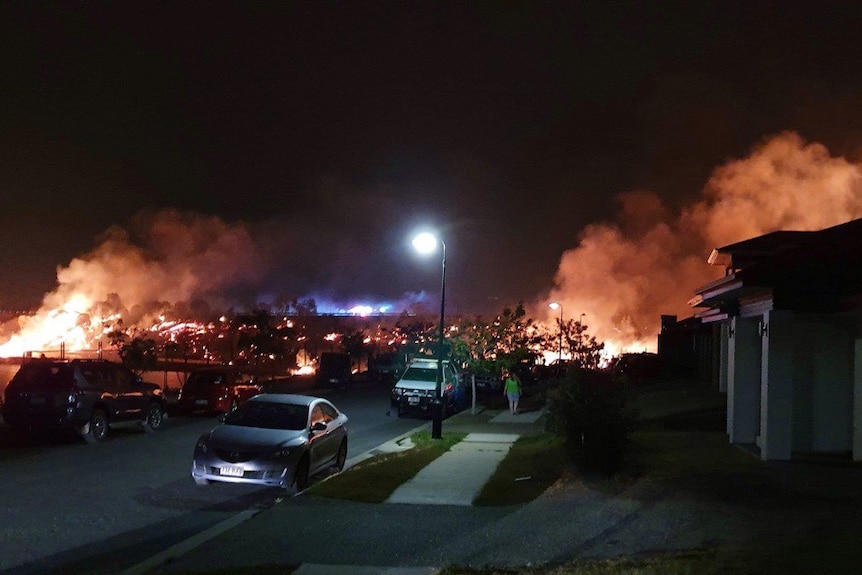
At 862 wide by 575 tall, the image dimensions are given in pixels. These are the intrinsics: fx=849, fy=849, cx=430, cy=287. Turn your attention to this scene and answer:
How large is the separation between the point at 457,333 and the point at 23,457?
17220 millimetres

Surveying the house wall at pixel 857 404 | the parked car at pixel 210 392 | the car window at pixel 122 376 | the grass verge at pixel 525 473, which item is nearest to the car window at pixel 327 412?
the grass verge at pixel 525 473

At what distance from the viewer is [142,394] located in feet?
66.5

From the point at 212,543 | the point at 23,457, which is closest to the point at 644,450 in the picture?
the point at 212,543

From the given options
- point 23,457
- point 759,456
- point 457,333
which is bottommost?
point 23,457

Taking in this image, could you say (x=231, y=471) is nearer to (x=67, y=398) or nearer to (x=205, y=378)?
(x=67, y=398)

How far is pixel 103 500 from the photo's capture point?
37.9 feet

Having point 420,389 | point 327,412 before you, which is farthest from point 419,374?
point 327,412

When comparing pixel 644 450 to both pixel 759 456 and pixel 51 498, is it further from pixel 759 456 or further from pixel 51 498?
pixel 51 498

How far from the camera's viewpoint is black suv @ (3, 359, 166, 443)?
1747cm

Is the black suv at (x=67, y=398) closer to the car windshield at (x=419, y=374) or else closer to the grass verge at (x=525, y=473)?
the grass verge at (x=525, y=473)

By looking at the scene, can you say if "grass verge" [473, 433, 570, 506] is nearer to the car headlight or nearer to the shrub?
the shrub

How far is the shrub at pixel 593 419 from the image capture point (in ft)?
38.9

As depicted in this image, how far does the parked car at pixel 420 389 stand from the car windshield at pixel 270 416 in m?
11.9

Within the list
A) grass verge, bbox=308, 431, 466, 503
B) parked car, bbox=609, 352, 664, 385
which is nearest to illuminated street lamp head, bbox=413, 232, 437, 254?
grass verge, bbox=308, 431, 466, 503
